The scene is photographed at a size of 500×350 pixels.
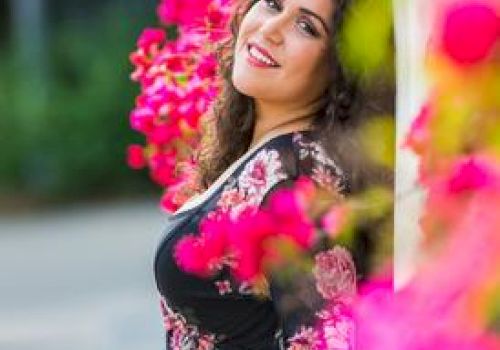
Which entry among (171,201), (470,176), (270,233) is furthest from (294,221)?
(171,201)

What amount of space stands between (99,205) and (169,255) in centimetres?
1147

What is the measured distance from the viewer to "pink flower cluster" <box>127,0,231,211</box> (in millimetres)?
2441

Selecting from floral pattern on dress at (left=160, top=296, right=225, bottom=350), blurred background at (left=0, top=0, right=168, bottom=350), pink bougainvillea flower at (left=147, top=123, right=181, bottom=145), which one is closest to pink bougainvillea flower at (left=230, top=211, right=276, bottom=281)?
floral pattern on dress at (left=160, top=296, right=225, bottom=350)

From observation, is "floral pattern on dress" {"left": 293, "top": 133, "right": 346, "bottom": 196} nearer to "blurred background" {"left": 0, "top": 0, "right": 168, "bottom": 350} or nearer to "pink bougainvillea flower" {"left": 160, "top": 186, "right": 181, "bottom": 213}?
"pink bougainvillea flower" {"left": 160, "top": 186, "right": 181, "bottom": 213}

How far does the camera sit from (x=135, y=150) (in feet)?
8.99

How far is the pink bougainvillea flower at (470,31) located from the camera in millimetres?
815

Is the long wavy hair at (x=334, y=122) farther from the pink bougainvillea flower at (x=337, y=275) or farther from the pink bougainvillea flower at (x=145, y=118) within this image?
the pink bougainvillea flower at (x=145, y=118)

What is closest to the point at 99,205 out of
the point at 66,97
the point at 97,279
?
the point at 66,97

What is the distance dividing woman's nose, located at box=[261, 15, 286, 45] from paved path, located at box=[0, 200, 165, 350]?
17.4 feet

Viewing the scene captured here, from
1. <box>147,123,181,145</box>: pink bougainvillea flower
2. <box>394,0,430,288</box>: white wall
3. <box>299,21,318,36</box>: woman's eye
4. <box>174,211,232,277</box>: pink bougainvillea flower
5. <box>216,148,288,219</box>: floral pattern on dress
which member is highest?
<box>394,0,430,288</box>: white wall

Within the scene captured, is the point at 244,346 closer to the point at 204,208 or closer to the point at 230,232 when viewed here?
the point at 204,208

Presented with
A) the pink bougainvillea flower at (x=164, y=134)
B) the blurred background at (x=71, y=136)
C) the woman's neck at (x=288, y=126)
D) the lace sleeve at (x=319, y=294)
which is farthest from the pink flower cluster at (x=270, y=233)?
the blurred background at (x=71, y=136)

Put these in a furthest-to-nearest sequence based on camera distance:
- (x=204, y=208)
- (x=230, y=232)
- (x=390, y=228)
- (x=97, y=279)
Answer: (x=97, y=279), (x=204, y=208), (x=230, y=232), (x=390, y=228)

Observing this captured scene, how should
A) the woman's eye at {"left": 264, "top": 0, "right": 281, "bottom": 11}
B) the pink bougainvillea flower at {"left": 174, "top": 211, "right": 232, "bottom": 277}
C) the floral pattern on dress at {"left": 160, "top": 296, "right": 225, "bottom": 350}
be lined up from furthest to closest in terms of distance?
the floral pattern on dress at {"left": 160, "top": 296, "right": 225, "bottom": 350}, the woman's eye at {"left": 264, "top": 0, "right": 281, "bottom": 11}, the pink bougainvillea flower at {"left": 174, "top": 211, "right": 232, "bottom": 277}
